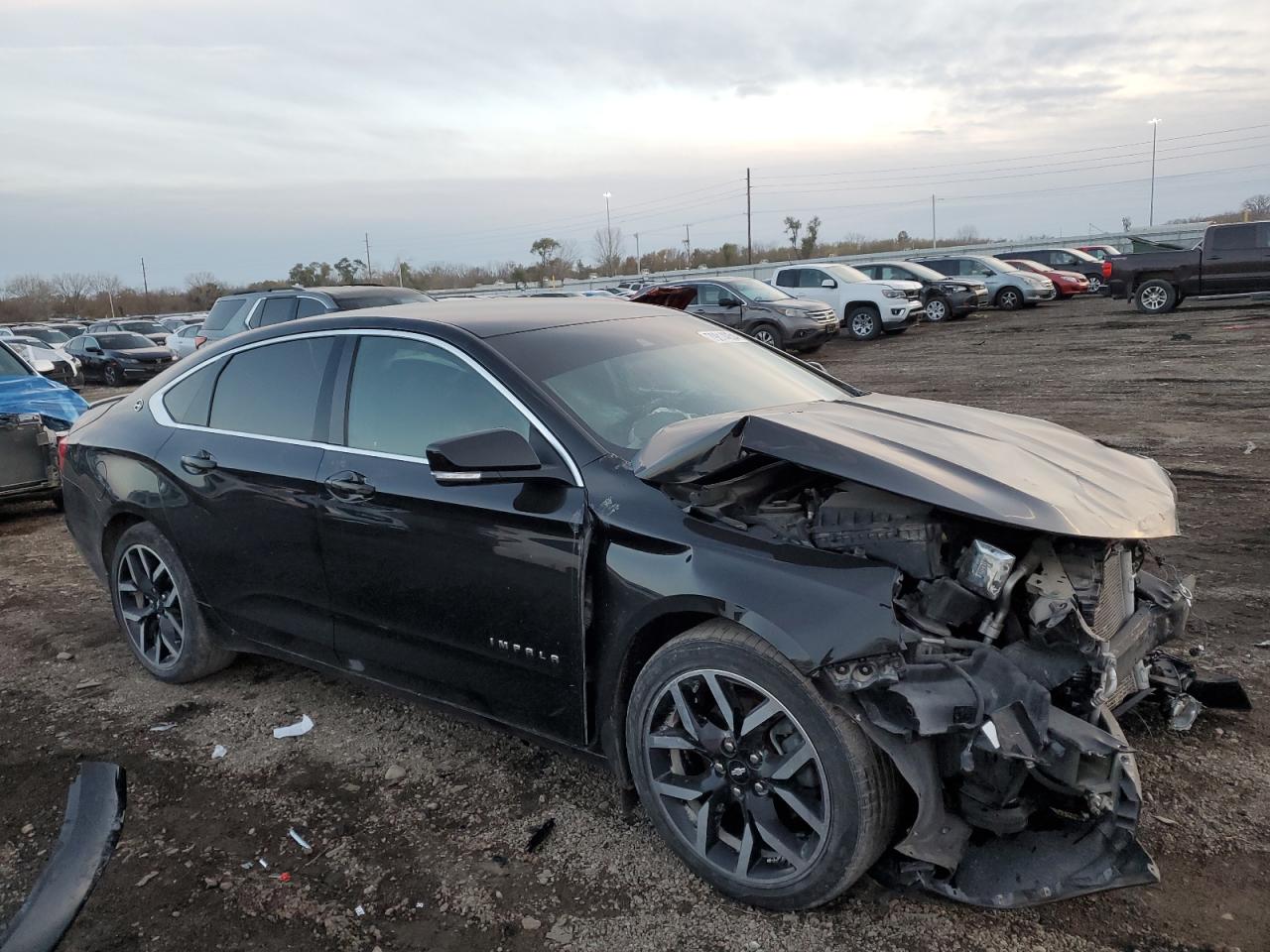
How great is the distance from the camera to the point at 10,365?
8906mm

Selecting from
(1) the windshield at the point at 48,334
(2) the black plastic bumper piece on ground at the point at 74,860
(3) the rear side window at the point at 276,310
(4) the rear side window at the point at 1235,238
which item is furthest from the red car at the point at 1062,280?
(1) the windshield at the point at 48,334

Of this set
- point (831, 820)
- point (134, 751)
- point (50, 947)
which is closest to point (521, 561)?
point (831, 820)

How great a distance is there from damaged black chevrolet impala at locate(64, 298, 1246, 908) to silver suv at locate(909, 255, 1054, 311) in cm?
2559

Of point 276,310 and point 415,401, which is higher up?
point 276,310

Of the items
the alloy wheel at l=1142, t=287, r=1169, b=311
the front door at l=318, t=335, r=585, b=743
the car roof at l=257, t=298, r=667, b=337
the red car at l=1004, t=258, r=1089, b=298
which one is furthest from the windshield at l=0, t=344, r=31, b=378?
the red car at l=1004, t=258, r=1089, b=298

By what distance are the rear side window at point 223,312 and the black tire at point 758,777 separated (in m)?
13.2

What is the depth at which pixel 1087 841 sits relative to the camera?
97.9 inches

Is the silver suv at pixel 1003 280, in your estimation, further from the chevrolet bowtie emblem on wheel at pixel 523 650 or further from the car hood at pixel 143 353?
the chevrolet bowtie emblem on wheel at pixel 523 650

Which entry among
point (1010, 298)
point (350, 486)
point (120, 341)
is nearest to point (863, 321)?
point (1010, 298)

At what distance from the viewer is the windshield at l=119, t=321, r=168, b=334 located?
122 feet

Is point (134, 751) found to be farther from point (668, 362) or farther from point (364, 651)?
point (668, 362)

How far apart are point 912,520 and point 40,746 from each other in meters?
3.69

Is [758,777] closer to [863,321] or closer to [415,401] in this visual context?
[415,401]

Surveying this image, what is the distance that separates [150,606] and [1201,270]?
2338 centimetres
